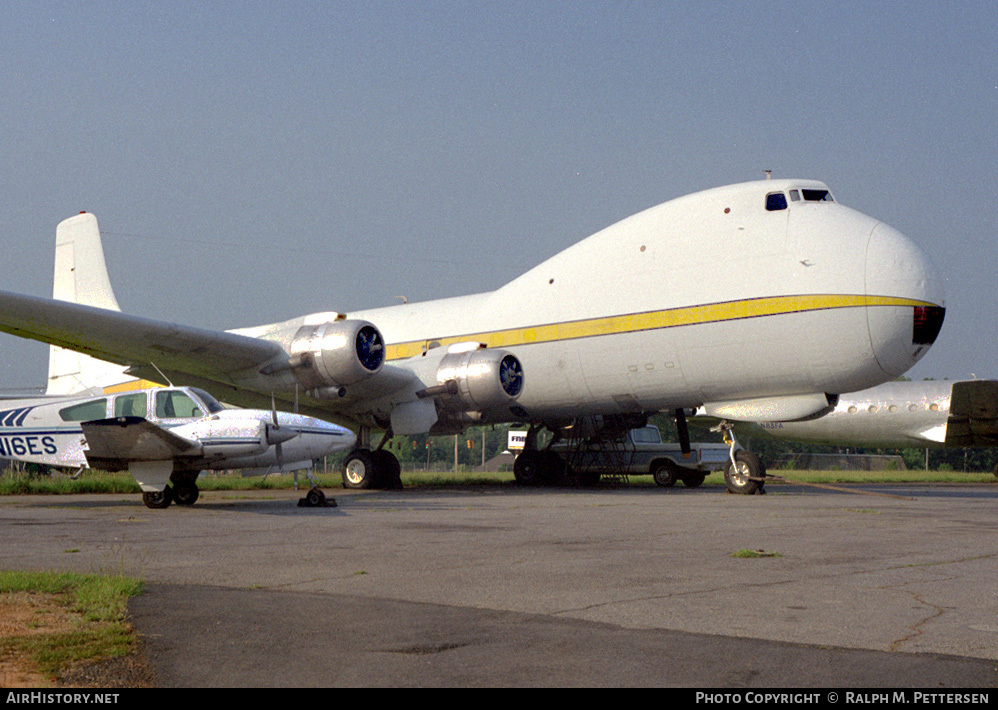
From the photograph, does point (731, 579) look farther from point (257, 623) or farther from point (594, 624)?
point (257, 623)

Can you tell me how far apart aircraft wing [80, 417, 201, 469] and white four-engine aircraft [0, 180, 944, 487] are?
488 cm

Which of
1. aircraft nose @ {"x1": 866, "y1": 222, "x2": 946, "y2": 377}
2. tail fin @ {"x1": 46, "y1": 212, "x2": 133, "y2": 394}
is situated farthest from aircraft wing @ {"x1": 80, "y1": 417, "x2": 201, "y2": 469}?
aircraft nose @ {"x1": 866, "y1": 222, "x2": 946, "y2": 377}

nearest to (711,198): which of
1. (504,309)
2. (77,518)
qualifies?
(504,309)

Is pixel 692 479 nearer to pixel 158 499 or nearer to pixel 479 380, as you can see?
pixel 479 380

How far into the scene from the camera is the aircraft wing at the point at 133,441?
15141 mm

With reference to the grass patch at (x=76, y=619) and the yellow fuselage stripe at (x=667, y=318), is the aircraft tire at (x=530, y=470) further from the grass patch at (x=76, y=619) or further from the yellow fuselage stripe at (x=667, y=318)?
the grass patch at (x=76, y=619)

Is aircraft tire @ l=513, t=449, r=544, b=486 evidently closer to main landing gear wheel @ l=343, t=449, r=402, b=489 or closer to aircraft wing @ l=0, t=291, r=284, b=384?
main landing gear wheel @ l=343, t=449, r=402, b=489

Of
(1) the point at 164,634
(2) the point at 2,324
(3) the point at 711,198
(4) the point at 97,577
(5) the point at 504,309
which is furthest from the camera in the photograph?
(5) the point at 504,309

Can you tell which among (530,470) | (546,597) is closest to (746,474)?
(530,470)

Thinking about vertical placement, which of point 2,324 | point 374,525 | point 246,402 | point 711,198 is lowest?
point 374,525

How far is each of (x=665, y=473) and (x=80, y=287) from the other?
1720 cm

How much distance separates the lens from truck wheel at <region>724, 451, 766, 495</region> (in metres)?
20.7

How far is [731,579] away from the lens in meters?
7.85
